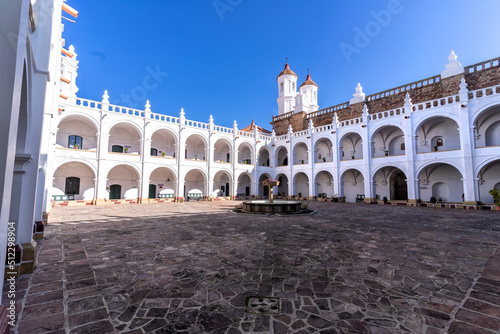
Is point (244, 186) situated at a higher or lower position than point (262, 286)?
higher

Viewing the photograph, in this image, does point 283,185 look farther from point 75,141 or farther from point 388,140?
point 75,141

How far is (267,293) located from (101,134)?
867 inches

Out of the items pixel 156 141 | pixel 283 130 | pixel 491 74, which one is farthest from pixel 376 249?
pixel 283 130

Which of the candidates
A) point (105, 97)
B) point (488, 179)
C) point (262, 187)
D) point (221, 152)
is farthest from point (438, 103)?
point (105, 97)

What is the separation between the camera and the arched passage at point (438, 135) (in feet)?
62.3

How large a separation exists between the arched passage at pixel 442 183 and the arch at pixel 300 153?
12.9m

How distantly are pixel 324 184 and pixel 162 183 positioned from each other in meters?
20.3

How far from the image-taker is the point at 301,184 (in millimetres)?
30094

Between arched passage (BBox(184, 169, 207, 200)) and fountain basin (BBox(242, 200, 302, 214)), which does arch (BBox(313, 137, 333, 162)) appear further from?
arched passage (BBox(184, 169, 207, 200))

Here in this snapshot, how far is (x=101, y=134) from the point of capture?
64.7ft

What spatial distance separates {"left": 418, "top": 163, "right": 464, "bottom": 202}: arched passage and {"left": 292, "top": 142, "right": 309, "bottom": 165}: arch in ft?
42.3

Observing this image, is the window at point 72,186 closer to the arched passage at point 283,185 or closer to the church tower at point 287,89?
the arched passage at point 283,185

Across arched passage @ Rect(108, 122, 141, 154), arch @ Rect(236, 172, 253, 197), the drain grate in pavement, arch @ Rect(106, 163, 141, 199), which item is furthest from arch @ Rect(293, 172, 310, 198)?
the drain grate in pavement

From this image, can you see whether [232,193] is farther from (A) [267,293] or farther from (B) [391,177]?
(A) [267,293]
